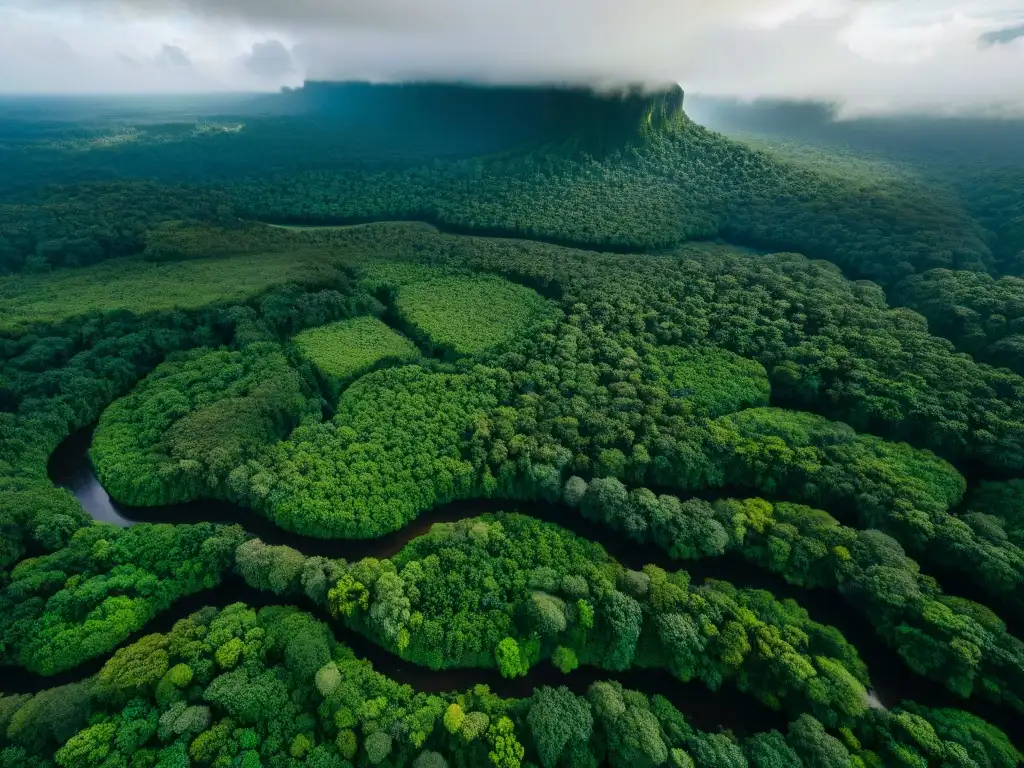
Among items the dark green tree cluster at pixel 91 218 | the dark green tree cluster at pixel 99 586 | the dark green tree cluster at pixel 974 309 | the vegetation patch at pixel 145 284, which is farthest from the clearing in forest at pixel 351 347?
the dark green tree cluster at pixel 974 309

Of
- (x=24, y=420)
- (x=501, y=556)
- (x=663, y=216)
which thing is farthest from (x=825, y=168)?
(x=24, y=420)

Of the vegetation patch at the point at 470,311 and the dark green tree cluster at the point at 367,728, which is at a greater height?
the vegetation patch at the point at 470,311

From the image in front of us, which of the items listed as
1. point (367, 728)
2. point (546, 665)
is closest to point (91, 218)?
point (367, 728)

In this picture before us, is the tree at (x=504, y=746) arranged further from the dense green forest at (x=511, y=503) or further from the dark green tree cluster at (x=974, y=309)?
the dark green tree cluster at (x=974, y=309)

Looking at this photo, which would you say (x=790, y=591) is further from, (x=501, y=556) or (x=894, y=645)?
(x=501, y=556)

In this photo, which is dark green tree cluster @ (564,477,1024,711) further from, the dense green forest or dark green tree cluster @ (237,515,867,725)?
dark green tree cluster @ (237,515,867,725)

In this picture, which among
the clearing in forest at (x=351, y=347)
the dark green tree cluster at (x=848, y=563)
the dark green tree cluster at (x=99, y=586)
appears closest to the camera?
the dark green tree cluster at (x=848, y=563)
